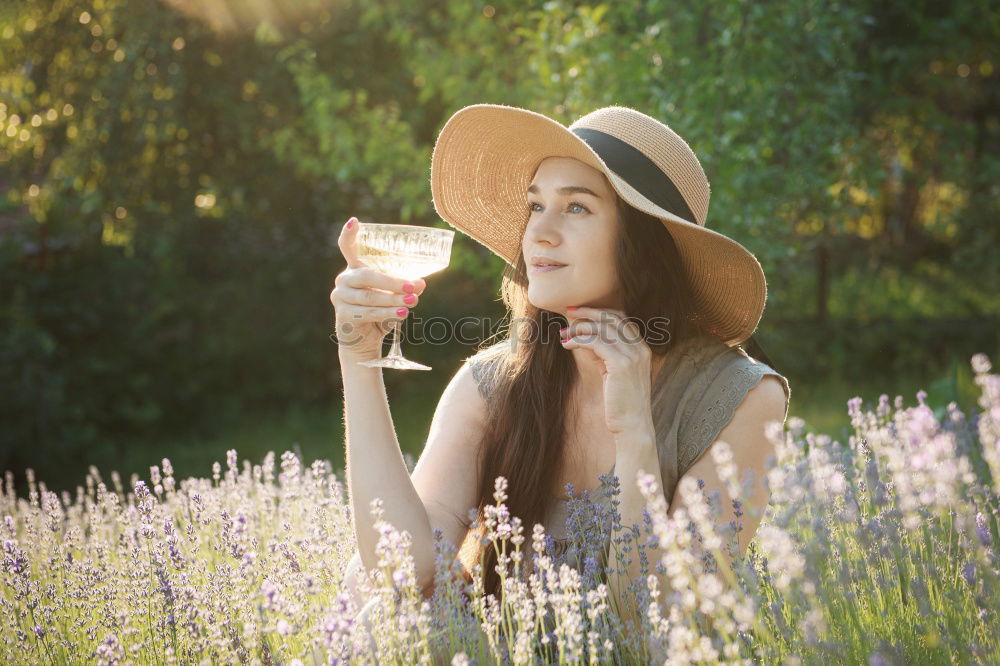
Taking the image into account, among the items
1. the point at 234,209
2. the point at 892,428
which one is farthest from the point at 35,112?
the point at 892,428

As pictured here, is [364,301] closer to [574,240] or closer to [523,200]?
[574,240]

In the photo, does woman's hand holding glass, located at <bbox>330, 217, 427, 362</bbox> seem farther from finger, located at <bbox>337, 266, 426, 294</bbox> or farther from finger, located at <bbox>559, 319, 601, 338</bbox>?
finger, located at <bbox>559, 319, 601, 338</bbox>

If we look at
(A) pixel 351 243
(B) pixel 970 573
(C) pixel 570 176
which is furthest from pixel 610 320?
(B) pixel 970 573

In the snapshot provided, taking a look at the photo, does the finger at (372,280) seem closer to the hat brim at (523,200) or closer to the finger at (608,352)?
the finger at (608,352)

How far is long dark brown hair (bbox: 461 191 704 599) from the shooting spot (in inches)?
117

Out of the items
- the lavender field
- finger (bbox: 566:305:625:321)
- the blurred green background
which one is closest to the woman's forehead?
finger (bbox: 566:305:625:321)

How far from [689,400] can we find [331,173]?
268 inches

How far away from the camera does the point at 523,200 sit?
11.2 ft

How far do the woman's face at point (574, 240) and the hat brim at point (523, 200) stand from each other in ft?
0.28

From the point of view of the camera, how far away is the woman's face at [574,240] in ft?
9.46

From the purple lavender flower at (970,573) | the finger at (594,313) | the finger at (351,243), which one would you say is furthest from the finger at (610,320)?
the purple lavender flower at (970,573)

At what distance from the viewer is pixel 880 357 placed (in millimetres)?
10820

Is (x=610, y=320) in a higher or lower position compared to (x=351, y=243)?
lower

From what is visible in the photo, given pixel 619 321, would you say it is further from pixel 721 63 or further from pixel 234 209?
pixel 234 209
